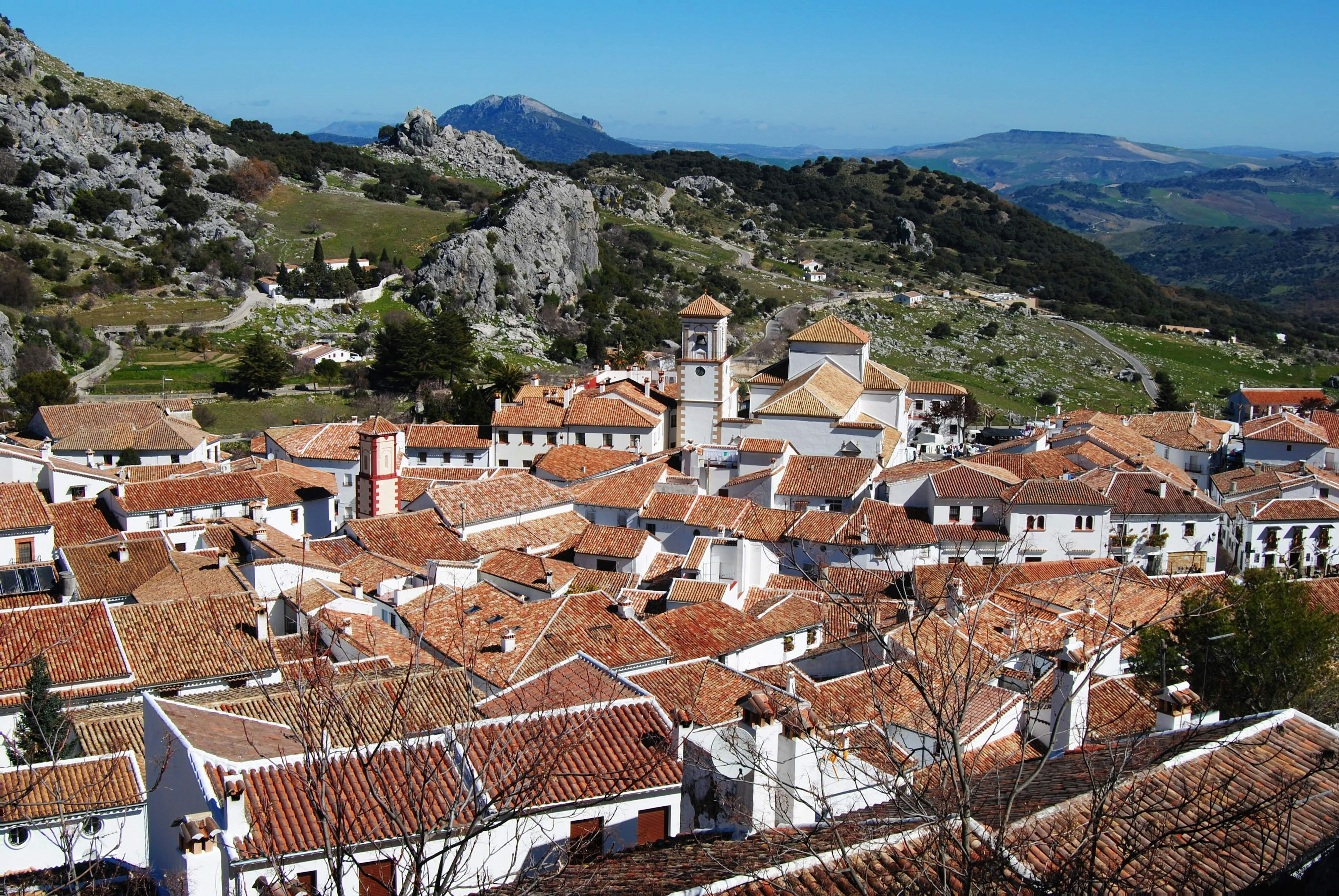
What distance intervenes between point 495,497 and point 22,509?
39.1 ft

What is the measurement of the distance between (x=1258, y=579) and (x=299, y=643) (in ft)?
59.3

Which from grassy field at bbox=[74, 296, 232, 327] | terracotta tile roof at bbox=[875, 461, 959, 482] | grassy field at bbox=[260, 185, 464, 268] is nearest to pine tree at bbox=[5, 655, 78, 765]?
terracotta tile roof at bbox=[875, 461, 959, 482]

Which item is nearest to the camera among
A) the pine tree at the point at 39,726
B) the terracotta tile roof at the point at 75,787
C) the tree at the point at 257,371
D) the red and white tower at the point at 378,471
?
the terracotta tile roof at the point at 75,787

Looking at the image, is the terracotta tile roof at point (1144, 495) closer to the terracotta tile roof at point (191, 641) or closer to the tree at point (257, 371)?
the terracotta tile roof at point (191, 641)

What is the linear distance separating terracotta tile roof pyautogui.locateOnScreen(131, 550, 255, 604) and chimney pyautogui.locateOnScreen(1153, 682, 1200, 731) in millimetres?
16066

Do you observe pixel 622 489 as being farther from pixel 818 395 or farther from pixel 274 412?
pixel 274 412

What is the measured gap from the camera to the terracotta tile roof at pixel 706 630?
20520 mm

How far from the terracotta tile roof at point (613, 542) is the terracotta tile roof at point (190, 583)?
865 centimetres

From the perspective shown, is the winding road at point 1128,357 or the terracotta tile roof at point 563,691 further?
the winding road at point 1128,357

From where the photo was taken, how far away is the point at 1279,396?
213 feet

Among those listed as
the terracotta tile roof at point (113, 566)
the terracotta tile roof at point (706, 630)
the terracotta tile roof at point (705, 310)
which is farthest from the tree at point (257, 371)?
the terracotta tile roof at point (706, 630)

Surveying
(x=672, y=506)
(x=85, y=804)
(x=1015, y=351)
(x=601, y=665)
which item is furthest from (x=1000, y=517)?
(x=1015, y=351)

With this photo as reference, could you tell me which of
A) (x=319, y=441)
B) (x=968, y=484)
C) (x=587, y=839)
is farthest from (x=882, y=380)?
(x=587, y=839)

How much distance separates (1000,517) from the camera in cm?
3192
